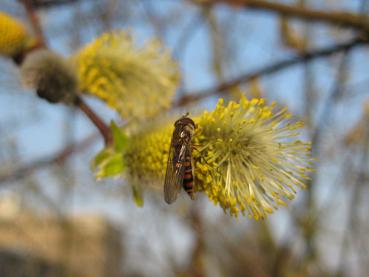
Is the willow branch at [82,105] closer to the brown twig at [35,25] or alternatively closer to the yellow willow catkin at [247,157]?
the brown twig at [35,25]

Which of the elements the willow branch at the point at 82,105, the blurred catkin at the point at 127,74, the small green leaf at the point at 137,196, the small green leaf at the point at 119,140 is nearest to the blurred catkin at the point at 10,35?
the willow branch at the point at 82,105

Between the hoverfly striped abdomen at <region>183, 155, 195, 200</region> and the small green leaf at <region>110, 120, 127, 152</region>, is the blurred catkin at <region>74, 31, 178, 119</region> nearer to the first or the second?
the small green leaf at <region>110, 120, 127, 152</region>

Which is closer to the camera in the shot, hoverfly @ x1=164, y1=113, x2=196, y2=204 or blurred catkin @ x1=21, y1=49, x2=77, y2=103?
hoverfly @ x1=164, y1=113, x2=196, y2=204

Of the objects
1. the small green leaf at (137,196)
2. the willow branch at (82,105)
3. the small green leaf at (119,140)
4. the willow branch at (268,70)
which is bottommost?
the small green leaf at (137,196)

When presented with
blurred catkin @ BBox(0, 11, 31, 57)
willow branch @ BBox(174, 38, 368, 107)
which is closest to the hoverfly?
blurred catkin @ BBox(0, 11, 31, 57)

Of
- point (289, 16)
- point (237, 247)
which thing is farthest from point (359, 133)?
point (237, 247)

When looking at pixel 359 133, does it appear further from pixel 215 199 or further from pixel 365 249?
pixel 215 199
